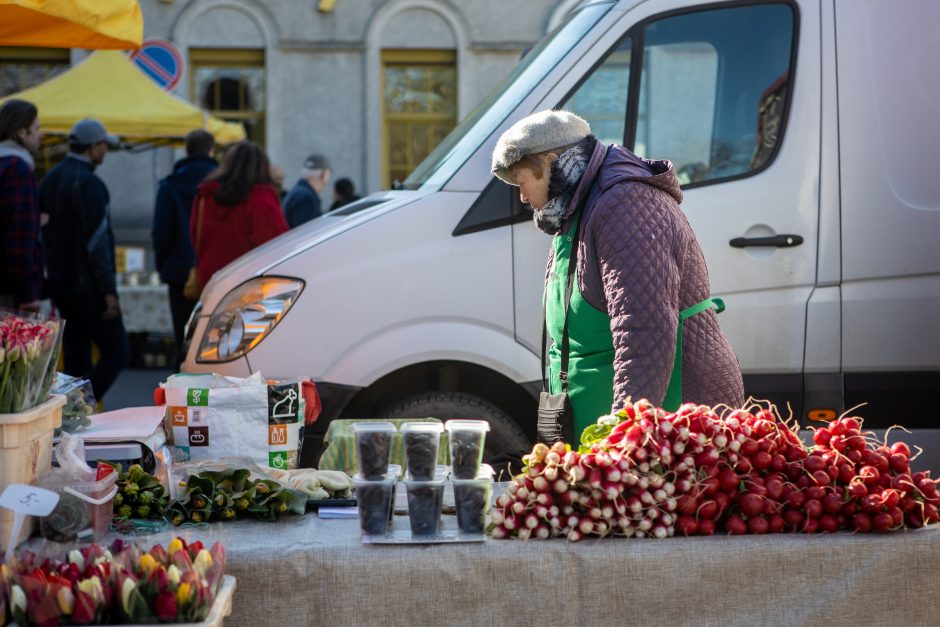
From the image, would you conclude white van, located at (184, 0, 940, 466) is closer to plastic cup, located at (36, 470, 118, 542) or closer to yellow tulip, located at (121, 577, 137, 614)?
plastic cup, located at (36, 470, 118, 542)

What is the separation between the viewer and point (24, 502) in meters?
2.58

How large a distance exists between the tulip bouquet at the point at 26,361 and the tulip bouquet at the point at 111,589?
46 cm

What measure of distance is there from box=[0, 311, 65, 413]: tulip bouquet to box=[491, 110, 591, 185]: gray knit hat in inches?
50.3

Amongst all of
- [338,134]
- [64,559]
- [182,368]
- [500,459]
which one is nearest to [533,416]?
[500,459]

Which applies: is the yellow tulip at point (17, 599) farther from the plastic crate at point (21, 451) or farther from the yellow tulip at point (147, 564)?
the plastic crate at point (21, 451)

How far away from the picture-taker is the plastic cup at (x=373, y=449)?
2717mm

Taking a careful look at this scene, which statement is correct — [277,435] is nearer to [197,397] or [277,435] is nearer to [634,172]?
[197,397]

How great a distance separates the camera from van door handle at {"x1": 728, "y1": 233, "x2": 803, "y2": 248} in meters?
4.83

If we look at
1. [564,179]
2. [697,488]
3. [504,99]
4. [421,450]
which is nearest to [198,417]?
[421,450]

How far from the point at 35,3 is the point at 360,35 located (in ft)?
40.9

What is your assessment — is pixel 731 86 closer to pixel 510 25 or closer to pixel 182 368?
pixel 182 368

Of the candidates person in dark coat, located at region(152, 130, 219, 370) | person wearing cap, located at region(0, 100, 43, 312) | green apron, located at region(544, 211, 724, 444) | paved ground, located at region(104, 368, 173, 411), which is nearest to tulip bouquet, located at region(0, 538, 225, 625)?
green apron, located at region(544, 211, 724, 444)

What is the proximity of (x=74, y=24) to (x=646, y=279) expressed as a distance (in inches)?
105

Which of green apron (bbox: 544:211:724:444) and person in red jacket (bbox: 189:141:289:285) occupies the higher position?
person in red jacket (bbox: 189:141:289:285)
